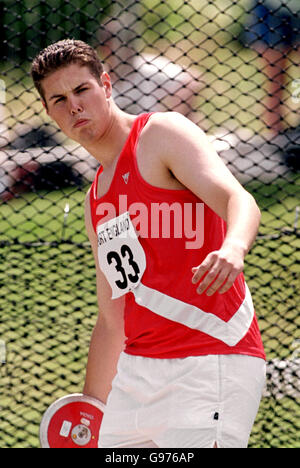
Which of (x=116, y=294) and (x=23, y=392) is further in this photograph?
(x=23, y=392)

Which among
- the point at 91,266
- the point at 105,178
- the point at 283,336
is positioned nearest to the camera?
the point at 105,178

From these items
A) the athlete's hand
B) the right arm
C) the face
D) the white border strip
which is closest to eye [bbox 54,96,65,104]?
the face

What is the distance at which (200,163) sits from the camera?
1.65m

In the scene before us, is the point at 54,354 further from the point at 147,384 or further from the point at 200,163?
the point at 200,163

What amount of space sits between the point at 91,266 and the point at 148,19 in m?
6.75

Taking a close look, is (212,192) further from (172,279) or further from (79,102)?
(79,102)

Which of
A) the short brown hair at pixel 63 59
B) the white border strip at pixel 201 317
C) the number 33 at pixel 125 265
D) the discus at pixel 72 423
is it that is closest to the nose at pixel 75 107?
the short brown hair at pixel 63 59

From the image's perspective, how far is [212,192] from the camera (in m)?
1.62

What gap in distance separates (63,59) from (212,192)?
57 cm

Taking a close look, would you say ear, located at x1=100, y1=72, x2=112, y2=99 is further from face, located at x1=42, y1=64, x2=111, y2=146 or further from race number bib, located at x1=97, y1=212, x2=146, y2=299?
race number bib, located at x1=97, y1=212, x2=146, y2=299

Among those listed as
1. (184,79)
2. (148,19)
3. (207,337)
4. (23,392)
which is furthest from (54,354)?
(148,19)

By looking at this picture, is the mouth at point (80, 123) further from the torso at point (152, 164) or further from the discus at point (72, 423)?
the discus at point (72, 423)

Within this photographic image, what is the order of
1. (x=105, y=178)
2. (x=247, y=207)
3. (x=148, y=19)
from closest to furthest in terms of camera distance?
(x=247, y=207) < (x=105, y=178) < (x=148, y=19)
